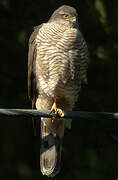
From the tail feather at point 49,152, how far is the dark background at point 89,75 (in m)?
0.78

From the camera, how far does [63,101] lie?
4.32 metres

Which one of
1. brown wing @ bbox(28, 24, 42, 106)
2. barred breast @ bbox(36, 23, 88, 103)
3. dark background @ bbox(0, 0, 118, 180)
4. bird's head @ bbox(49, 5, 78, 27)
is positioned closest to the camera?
barred breast @ bbox(36, 23, 88, 103)

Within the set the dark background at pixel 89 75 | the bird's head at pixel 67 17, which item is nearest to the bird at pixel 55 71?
the bird's head at pixel 67 17

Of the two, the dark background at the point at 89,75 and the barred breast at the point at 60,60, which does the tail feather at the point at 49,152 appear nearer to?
the barred breast at the point at 60,60

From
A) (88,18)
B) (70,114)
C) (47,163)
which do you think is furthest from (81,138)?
(70,114)

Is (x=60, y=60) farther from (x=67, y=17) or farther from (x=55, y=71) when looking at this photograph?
(x=67, y=17)

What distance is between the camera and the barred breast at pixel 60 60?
3996 mm

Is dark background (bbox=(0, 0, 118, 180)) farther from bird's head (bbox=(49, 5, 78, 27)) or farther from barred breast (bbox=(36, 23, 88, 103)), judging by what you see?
barred breast (bbox=(36, 23, 88, 103))

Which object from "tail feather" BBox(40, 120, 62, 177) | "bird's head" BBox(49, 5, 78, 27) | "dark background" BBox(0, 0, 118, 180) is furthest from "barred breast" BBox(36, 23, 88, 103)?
"dark background" BBox(0, 0, 118, 180)

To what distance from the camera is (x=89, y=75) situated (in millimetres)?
5457

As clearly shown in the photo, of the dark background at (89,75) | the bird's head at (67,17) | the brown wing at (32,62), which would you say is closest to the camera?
the brown wing at (32,62)

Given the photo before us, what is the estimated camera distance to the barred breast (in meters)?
4.00

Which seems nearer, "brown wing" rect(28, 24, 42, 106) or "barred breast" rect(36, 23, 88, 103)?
"barred breast" rect(36, 23, 88, 103)

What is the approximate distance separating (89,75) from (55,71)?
1511 millimetres
